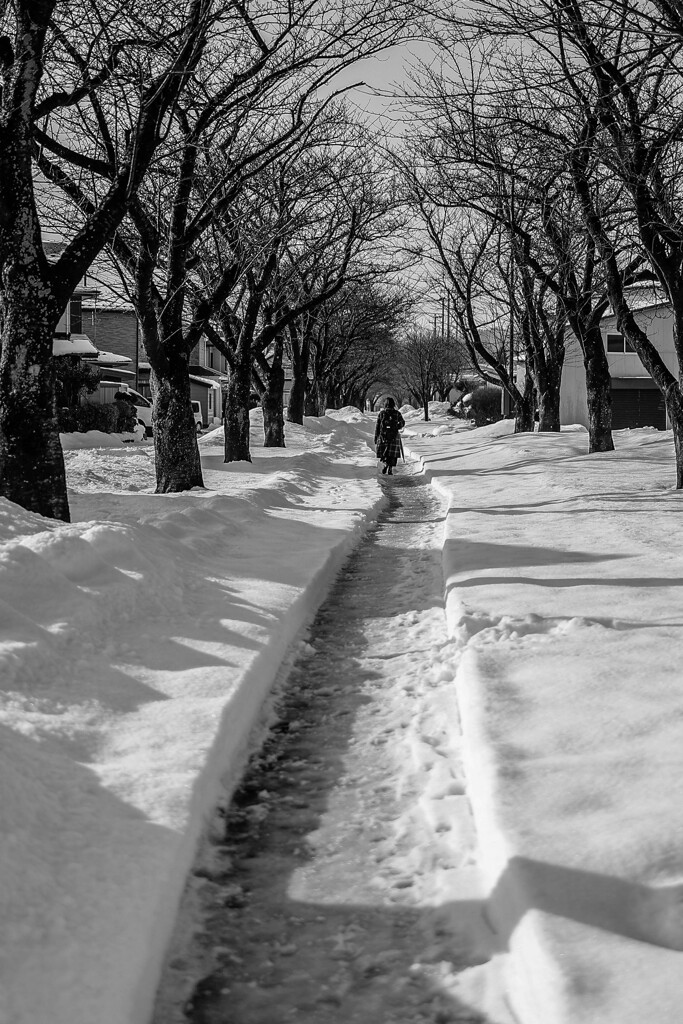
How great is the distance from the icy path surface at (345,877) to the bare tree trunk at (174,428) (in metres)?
7.67

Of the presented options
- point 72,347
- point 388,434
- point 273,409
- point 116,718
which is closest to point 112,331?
point 72,347

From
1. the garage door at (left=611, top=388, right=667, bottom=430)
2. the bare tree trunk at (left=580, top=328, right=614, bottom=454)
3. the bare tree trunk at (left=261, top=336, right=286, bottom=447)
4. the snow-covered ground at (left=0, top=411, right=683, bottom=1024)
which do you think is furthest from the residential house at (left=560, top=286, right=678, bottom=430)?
the snow-covered ground at (left=0, top=411, right=683, bottom=1024)

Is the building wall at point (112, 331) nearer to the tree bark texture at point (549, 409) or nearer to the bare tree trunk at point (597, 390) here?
the tree bark texture at point (549, 409)

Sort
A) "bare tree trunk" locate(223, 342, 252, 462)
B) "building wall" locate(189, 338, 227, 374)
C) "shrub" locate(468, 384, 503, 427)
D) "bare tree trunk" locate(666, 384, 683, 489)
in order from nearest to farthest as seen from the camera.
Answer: "bare tree trunk" locate(666, 384, 683, 489), "bare tree trunk" locate(223, 342, 252, 462), "shrub" locate(468, 384, 503, 427), "building wall" locate(189, 338, 227, 374)

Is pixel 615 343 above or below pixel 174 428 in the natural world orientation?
above

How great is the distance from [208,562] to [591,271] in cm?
1388

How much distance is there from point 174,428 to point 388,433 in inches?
288

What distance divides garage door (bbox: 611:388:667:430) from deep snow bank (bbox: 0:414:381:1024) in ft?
109

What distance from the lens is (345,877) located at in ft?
10.7

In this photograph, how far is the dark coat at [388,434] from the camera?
62.3ft

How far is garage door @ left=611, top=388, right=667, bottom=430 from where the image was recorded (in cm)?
3947

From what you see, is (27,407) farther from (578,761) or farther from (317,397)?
(317,397)

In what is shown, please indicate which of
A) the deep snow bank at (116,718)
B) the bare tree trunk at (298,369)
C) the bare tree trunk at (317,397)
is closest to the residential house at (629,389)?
the bare tree trunk at (317,397)

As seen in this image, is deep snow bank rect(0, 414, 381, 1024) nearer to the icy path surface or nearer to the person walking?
the icy path surface
